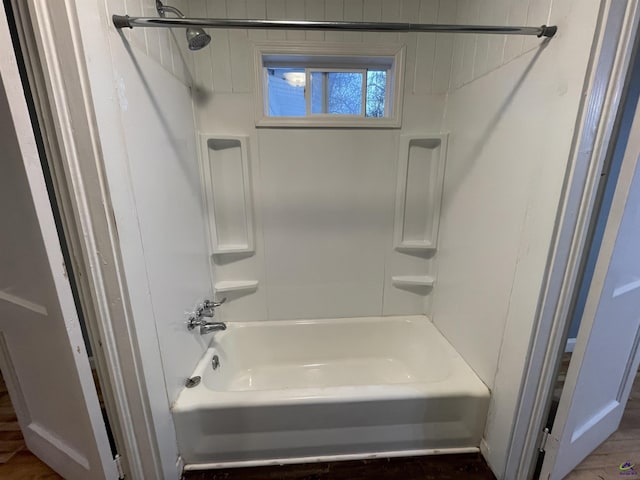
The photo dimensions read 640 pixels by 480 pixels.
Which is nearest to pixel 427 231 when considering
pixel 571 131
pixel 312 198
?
pixel 312 198

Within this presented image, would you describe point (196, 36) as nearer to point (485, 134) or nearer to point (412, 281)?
point (485, 134)

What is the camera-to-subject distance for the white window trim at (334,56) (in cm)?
157

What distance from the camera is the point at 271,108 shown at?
173cm

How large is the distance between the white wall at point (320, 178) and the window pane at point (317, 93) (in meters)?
0.16

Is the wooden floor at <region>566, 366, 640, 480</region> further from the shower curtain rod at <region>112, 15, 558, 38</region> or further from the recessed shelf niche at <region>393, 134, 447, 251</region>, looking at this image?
the shower curtain rod at <region>112, 15, 558, 38</region>

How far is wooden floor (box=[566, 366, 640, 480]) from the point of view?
1.30 m

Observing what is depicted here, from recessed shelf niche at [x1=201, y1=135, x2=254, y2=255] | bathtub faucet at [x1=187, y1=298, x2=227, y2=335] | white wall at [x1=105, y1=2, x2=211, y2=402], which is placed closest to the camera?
white wall at [x1=105, y1=2, x2=211, y2=402]

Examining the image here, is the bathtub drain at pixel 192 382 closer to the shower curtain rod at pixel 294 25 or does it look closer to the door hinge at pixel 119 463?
the door hinge at pixel 119 463

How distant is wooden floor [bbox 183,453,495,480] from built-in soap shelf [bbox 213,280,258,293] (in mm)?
927

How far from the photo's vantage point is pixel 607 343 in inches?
44.1

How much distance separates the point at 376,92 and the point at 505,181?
3.23ft

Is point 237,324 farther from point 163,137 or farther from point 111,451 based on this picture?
point 163,137

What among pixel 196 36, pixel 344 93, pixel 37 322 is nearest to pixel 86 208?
pixel 37 322

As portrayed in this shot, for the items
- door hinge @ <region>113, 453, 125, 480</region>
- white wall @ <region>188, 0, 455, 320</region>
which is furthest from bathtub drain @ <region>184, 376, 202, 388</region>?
white wall @ <region>188, 0, 455, 320</region>
